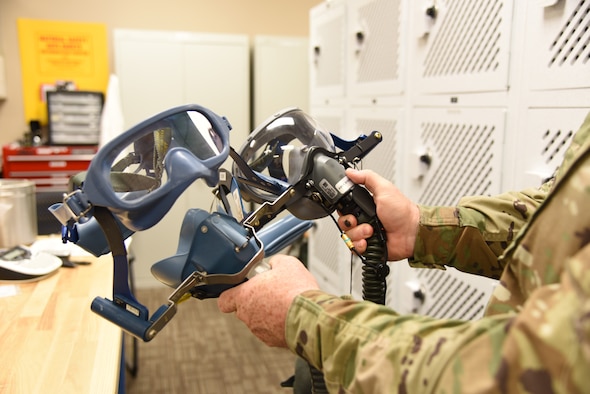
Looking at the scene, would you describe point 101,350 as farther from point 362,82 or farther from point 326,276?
point 326,276

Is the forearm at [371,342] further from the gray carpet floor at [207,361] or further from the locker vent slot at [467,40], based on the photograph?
the gray carpet floor at [207,361]

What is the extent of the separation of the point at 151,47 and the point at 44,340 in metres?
2.91

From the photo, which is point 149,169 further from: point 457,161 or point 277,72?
point 277,72

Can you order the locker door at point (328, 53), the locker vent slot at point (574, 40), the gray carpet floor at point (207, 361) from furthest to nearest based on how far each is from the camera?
the locker door at point (328, 53), the gray carpet floor at point (207, 361), the locker vent slot at point (574, 40)

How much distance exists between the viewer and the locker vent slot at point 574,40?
1.34 m

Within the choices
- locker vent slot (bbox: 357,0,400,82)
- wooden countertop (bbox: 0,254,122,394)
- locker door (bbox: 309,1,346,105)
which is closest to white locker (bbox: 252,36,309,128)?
locker door (bbox: 309,1,346,105)

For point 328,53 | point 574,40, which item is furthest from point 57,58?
point 574,40

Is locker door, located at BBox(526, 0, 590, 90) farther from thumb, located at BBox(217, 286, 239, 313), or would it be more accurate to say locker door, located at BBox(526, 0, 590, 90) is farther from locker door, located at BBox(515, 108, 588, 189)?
thumb, located at BBox(217, 286, 239, 313)

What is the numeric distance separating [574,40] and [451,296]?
1.02 metres

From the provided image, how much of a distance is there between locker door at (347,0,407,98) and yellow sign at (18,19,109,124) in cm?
236

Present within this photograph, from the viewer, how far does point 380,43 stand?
238 centimetres

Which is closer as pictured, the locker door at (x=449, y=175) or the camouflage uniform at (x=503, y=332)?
the camouflage uniform at (x=503, y=332)

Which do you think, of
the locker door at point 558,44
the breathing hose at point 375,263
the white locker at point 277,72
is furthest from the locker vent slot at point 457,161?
the white locker at point 277,72

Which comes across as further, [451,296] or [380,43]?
[380,43]
